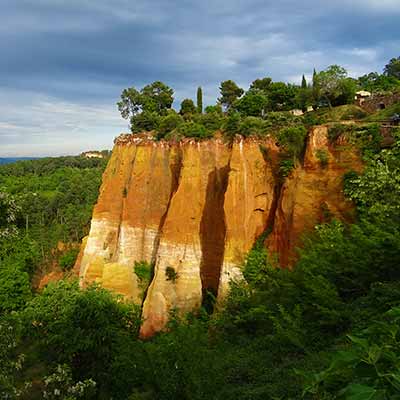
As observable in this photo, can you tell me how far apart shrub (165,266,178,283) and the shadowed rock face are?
0.05 meters

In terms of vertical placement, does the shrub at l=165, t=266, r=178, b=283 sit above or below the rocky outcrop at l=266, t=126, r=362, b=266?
below

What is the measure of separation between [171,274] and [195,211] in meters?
3.40

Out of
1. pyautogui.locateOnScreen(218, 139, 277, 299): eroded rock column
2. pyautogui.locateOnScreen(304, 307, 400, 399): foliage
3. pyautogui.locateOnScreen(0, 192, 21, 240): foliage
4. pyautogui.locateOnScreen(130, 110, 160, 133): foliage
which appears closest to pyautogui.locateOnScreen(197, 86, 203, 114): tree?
pyautogui.locateOnScreen(130, 110, 160, 133): foliage

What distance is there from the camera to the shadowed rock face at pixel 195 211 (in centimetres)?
1536

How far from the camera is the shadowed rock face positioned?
15.4 m

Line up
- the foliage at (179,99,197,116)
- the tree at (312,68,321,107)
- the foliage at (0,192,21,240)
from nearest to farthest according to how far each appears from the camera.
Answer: the foliage at (0,192,21,240), the tree at (312,68,321,107), the foliage at (179,99,197,116)

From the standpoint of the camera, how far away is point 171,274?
18.9 meters

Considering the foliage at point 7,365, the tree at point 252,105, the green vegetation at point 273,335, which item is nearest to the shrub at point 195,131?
the green vegetation at point 273,335

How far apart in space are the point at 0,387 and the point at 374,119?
1639 cm

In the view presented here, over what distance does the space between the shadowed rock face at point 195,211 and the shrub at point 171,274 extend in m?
0.05

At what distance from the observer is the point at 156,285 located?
18953 millimetres

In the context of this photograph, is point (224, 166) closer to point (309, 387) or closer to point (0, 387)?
point (0, 387)

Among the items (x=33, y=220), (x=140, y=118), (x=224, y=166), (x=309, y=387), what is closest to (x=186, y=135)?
(x=224, y=166)

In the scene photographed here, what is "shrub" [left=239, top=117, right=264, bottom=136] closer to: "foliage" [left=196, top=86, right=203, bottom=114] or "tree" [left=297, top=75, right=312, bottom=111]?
"tree" [left=297, top=75, right=312, bottom=111]
